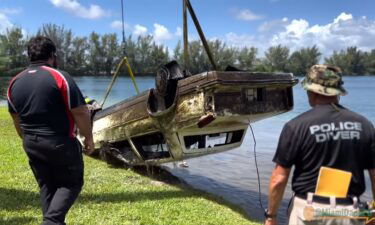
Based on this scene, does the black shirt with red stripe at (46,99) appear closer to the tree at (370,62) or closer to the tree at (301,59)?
the tree at (301,59)

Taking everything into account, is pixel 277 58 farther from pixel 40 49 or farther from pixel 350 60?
pixel 40 49

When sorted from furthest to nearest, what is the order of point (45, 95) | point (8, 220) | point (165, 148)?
point (165, 148) → point (8, 220) → point (45, 95)

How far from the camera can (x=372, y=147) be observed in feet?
9.39

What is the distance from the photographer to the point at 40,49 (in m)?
4.04

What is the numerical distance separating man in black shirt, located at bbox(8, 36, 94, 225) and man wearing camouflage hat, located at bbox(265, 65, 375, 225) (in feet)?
6.33

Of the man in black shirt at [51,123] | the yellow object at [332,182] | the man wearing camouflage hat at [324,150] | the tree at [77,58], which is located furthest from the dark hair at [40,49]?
the tree at [77,58]

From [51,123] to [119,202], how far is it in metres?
2.57

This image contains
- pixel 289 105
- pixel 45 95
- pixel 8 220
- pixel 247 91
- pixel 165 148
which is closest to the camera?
pixel 45 95

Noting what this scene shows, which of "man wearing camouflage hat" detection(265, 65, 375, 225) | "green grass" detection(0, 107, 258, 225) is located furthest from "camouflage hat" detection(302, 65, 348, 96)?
"green grass" detection(0, 107, 258, 225)

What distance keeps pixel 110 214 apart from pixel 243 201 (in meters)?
3.28

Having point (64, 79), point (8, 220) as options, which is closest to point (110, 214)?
point (8, 220)

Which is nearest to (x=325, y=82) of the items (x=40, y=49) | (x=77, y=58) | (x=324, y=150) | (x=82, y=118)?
(x=324, y=150)

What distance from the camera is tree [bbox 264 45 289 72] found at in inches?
3964

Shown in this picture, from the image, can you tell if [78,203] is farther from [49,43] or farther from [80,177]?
[49,43]
